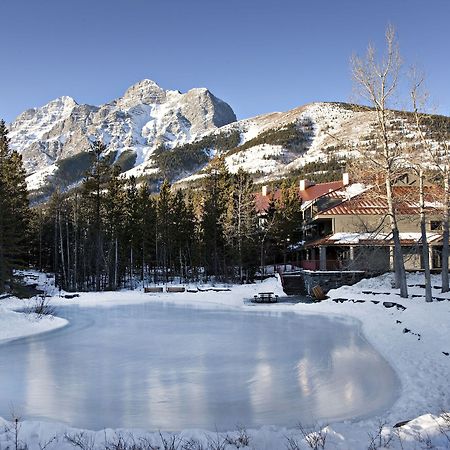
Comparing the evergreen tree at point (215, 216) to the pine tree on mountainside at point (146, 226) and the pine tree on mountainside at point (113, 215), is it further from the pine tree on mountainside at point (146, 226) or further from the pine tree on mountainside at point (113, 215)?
the pine tree on mountainside at point (113, 215)

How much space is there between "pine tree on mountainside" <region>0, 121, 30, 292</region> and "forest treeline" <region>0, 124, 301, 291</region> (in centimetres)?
25

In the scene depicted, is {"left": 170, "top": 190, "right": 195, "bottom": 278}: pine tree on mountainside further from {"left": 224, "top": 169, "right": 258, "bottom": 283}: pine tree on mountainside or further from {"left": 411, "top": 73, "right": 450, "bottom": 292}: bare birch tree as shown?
{"left": 411, "top": 73, "right": 450, "bottom": 292}: bare birch tree

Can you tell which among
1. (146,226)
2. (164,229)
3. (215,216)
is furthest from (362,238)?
(146,226)

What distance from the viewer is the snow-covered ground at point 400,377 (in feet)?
16.9

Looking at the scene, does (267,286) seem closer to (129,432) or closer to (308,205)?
(308,205)

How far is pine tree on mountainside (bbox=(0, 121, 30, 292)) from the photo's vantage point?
26750 mm

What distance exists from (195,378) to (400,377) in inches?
163

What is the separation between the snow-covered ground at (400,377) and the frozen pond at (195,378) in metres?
0.49

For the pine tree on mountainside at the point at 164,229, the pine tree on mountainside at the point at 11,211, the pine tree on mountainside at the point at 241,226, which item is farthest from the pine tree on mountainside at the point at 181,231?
the pine tree on mountainside at the point at 11,211

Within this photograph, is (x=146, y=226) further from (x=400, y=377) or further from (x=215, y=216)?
(x=400, y=377)

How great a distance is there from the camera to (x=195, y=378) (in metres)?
9.03

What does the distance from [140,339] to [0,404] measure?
7090 mm

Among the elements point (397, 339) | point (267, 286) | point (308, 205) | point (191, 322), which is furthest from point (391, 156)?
point (308, 205)

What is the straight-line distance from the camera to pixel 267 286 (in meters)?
34.9
